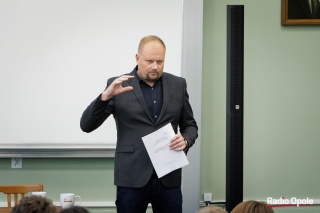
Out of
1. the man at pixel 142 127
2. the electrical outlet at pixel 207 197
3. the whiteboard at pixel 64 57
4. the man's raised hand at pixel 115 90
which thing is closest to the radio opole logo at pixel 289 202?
the electrical outlet at pixel 207 197

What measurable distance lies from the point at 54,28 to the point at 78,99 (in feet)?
2.00

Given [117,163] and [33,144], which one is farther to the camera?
[33,144]

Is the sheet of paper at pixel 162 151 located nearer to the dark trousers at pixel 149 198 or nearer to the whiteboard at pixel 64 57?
the dark trousers at pixel 149 198

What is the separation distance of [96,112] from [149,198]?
0.53 meters

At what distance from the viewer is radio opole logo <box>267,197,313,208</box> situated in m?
4.14

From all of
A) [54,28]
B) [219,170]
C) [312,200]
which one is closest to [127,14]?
[54,28]

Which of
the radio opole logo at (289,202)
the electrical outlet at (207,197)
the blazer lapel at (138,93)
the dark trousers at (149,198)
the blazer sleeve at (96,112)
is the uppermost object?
the blazer lapel at (138,93)

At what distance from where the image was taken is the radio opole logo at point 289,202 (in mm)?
4141

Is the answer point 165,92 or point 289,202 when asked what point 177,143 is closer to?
point 165,92

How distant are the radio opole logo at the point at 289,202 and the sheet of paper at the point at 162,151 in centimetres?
197

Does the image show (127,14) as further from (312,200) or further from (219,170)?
(312,200)

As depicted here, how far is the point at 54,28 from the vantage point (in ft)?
12.7

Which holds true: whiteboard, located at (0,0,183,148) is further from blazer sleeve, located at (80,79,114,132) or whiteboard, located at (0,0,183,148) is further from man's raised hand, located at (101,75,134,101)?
man's raised hand, located at (101,75,134,101)

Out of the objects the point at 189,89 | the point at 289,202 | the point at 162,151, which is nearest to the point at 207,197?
the point at 289,202
